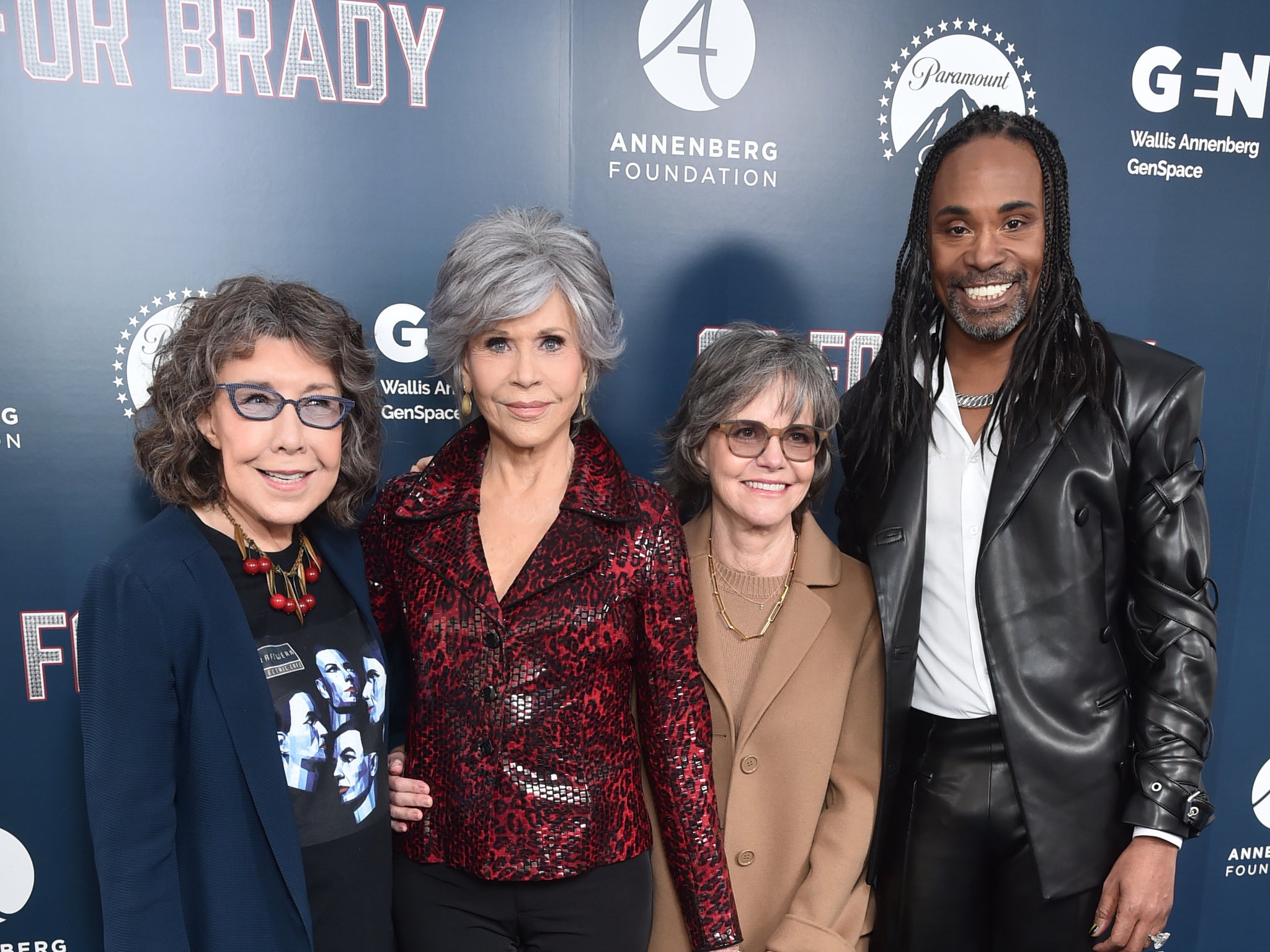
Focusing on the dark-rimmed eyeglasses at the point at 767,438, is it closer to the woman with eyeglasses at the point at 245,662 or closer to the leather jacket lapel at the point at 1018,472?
the leather jacket lapel at the point at 1018,472

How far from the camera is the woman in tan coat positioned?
64.8 inches

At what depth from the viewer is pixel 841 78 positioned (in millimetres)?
2352

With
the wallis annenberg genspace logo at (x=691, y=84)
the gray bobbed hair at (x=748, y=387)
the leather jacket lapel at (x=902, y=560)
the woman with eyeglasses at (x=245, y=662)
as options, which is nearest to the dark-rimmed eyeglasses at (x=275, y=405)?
the woman with eyeglasses at (x=245, y=662)

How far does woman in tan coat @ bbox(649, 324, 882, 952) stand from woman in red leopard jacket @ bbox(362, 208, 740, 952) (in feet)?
0.40

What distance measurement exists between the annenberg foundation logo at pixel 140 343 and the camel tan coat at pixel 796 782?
146 cm

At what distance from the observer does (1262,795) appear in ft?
9.16

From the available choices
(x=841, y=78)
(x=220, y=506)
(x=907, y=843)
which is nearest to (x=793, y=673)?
(x=907, y=843)

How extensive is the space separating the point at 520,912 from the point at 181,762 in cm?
61

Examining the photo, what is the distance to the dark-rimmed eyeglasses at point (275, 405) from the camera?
1.33 m

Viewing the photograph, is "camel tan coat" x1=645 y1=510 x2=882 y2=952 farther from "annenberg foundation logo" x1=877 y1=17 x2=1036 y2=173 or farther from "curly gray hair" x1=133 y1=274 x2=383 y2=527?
"annenberg foundation logo" x1=877 y1=17 x2=1036 y2=173

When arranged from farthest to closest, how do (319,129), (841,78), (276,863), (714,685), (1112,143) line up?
(1112,143)
(841,78)
(319,129)
(714,685)
(276,863)

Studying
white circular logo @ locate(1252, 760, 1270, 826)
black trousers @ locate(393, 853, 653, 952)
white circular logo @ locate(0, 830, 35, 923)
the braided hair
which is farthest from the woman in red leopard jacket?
white circular logo @ locate(1252, 760, 1270, 826)

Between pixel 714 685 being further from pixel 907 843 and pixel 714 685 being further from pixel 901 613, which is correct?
pixel 907 843

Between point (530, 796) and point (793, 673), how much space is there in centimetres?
56
